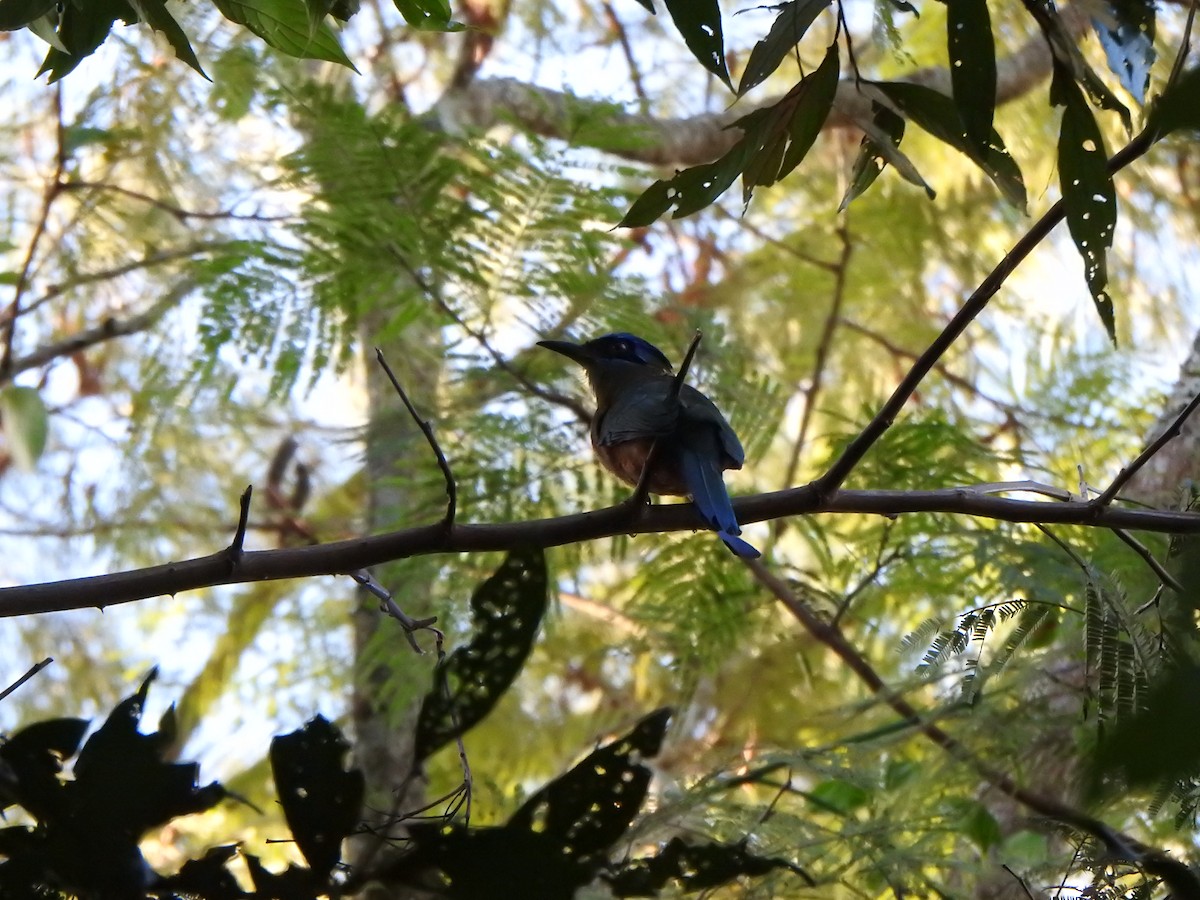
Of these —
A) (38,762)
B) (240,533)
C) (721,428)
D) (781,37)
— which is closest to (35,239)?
(721,428)

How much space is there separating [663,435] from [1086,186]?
629 millimetres

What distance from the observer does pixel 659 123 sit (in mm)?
4625

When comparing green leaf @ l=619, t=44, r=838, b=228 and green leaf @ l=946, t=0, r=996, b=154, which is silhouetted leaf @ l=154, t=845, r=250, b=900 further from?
green leaf @ l=946, t=0, r=996, b=154

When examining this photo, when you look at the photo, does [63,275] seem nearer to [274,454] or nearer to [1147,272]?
[274,454]

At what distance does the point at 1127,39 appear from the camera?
162 cm

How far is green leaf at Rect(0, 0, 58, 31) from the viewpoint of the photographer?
147 centimetres

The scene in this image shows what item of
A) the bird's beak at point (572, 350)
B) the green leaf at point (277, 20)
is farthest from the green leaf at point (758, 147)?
the bird's beak at point (572, 350)

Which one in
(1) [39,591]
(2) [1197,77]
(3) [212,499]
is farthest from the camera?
(3) [212,499]

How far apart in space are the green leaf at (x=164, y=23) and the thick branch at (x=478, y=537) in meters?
0.62

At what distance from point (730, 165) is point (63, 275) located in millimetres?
3693

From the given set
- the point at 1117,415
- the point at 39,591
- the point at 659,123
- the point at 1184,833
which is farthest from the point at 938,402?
the point at 39,591

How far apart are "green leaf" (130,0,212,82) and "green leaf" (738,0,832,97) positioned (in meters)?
0.69

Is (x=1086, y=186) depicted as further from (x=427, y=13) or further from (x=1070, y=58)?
(x=427, y=13)

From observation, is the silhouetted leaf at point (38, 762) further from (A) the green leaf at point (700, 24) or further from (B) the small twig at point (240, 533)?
(A) the green leaf at point (700, 24)
